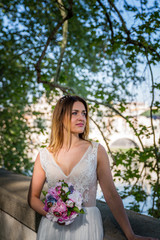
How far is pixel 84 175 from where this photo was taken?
4.71 feet

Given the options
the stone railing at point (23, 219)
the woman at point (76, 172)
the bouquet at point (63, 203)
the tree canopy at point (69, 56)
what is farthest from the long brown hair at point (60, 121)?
the tree canopy at point (69, 56)

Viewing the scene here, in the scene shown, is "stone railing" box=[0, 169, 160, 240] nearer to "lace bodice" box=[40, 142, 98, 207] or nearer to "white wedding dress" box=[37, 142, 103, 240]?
"white wedding dress" box=[37, 142, 103, 240]

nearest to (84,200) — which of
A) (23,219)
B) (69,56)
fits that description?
(23,219)

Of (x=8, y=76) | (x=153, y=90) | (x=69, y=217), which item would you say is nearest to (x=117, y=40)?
(x=153, y=90)

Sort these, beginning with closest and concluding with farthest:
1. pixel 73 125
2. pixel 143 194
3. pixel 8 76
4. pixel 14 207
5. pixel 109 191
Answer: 1. pixel 109 191
2. pixel 73 125
3. pixel 14 207
4. pixel 143 194
5. pixel 8 76

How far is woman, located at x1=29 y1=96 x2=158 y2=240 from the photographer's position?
1.43 metres

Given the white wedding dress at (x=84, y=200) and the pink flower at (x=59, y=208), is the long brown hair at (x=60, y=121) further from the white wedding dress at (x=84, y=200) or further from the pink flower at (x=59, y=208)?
the pink flower at (x=59, y=208)

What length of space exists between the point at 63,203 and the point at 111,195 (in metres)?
0.34

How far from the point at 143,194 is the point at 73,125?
105 inches

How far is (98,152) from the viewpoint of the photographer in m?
1.48

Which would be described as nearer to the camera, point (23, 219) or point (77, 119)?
point (77, 119)

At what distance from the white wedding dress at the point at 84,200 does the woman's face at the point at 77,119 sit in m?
0.15

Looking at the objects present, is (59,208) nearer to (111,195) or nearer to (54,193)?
(54,193)

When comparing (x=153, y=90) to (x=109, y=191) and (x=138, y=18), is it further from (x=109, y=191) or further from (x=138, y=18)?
(x=109, y=191)
